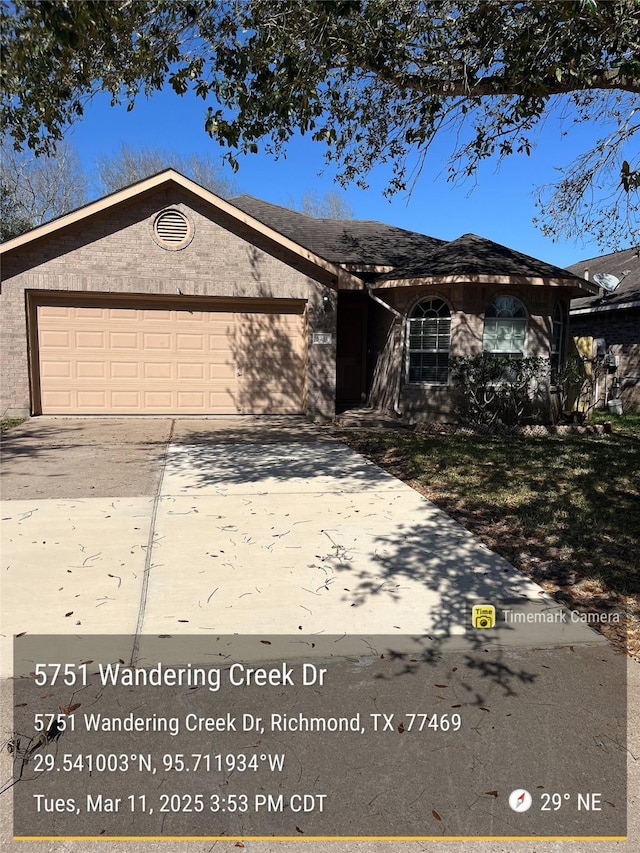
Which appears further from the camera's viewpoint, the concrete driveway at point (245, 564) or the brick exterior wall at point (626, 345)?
the brick exterior wall at point (626, 345)

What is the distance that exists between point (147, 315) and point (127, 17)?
7.51 meters

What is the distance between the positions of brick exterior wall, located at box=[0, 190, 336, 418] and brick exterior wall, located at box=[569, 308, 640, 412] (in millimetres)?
9896

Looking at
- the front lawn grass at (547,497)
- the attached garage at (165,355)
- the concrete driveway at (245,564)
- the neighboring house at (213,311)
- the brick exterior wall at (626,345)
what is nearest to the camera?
the concrete driveway at (245,564)

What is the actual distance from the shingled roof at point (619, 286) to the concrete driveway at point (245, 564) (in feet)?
41.8

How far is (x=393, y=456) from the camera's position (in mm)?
9281

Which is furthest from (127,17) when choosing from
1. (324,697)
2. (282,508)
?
(324,697)

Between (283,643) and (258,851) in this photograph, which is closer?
(258,851)

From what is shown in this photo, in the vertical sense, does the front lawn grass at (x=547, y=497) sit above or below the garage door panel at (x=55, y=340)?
below

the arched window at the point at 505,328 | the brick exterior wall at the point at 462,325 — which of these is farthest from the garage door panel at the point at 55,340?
the arched window at the point at 505,328

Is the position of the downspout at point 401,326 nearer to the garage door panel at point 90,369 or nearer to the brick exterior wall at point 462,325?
→ the brick exterior wall at point 462,325

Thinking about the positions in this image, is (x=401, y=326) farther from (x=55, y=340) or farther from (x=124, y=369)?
(x=55, y=340)

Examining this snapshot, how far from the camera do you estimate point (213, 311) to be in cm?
1322

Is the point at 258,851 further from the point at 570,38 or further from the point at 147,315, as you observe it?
the point at 147,315

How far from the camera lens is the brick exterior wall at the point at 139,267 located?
39.7ft
